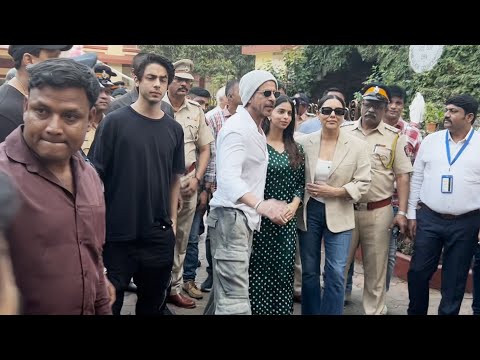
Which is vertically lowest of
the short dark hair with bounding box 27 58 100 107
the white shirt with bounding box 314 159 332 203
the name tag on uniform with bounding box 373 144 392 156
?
the white shirt with bounding box 314 159 332 203

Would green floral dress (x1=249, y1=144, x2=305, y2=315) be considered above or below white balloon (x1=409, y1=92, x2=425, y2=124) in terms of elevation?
below

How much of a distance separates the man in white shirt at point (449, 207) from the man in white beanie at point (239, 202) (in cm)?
141

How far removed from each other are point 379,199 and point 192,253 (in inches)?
72.3

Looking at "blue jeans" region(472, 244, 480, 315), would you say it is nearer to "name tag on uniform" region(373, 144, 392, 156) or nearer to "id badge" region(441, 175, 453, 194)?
"id badge" region(441, 175, 453, 194)

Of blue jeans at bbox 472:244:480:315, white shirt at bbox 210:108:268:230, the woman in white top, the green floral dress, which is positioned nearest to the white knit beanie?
white shirt at bbox 210:108:268:230

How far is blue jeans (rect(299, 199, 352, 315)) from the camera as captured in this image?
3910mm

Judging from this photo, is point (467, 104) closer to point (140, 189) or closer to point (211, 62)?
point (140, 189)

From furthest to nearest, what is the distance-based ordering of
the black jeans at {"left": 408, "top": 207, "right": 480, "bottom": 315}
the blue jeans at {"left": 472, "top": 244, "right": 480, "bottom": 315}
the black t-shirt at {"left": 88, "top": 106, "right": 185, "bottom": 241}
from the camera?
the blue jeans at {"left": 472, "top": 244, "right": 480, "bottom": 315}
the black jeans at {"left": 408, "top": 207, "right": 480, "bottom": 315}
the black t-shirt at {"left": 88, "top": 106, "right": 185, "bottom": 241}

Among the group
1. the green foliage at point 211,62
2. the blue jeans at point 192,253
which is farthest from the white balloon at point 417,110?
the green foliage at point 211,62

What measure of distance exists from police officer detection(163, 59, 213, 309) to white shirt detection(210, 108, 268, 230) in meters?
1.10

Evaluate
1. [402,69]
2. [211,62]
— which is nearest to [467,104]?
[402,69]

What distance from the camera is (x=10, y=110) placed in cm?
263

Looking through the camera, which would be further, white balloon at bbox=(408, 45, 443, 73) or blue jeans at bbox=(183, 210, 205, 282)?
white balloon at bbox=(408, 45, 443, 73)
